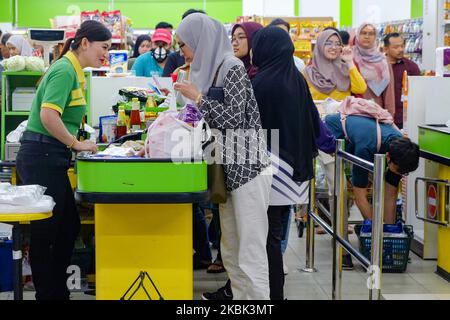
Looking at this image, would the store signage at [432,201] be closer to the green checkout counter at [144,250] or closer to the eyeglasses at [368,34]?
the eyeglasses at [368,34]

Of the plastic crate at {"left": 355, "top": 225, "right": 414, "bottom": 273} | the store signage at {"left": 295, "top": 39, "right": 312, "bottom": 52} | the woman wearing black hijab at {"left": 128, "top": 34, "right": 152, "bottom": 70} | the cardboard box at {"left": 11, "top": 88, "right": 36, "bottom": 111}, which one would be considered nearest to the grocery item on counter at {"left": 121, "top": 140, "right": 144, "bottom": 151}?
the cardboard box at {"left": 11, "top": 88, "right": 36, "bottom": 111}

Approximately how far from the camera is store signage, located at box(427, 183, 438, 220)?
548cm

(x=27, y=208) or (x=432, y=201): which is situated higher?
(x=27, y=208)

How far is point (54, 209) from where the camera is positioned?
161 inches

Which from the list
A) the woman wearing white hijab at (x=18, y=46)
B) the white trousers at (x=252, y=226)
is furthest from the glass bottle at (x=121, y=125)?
the woman wearing white hijab at (x=18, y=46)

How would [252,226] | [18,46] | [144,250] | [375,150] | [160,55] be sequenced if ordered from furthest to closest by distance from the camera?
1. [18,46]
2. [160,55]
3. [375,150]
4. [252,226]
5. [144,250]

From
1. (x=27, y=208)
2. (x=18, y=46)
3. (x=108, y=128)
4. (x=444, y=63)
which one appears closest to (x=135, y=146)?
(x=27, y=208)

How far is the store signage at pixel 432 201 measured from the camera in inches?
216

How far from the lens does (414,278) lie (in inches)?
A: 216

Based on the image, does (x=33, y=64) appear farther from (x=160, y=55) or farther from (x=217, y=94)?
(x=160, y=55)

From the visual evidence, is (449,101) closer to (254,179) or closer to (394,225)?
(394,225)

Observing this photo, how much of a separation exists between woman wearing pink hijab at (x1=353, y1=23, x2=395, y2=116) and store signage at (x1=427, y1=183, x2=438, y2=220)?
1481 mm

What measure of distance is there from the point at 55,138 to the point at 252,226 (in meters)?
1.13

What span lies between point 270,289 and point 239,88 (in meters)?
1.15
